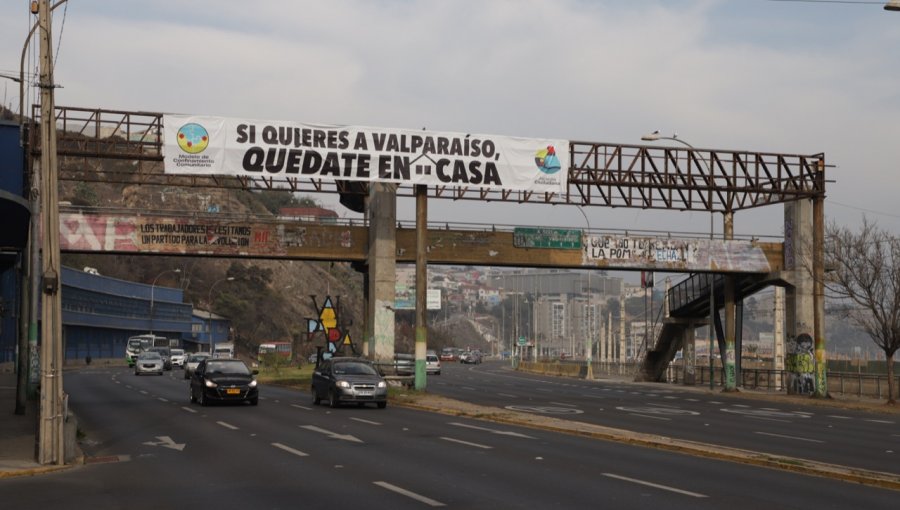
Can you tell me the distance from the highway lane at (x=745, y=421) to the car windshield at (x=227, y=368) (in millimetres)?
8992

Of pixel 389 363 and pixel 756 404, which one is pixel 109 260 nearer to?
pixel 389 363

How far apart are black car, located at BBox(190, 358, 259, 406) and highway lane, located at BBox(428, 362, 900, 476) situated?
8.78 m

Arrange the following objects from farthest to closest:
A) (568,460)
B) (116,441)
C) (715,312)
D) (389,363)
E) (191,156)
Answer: (715,312) < (389,363) < (191,156) < (116,441) < (568,460)

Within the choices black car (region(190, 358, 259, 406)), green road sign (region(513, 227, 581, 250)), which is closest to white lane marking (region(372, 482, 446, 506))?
black car (region(190, 358, 259, 406))

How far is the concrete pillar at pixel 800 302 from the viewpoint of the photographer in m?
48.1

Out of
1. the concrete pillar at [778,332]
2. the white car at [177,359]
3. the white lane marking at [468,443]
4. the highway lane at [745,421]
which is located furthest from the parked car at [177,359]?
the white lane marking at [468,443]

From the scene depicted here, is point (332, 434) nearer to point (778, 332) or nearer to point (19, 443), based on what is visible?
point (19, 443)

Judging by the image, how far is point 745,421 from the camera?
30.6m

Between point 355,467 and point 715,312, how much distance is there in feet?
144

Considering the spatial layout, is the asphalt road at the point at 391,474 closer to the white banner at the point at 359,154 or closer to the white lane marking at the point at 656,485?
the white lane marking at the point at 656,485

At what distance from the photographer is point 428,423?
2789 cm

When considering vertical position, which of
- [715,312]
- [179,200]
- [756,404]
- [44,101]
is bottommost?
[756,404]

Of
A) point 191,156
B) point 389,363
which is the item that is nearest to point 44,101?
point 191,156

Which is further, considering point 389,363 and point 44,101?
point 389,363
